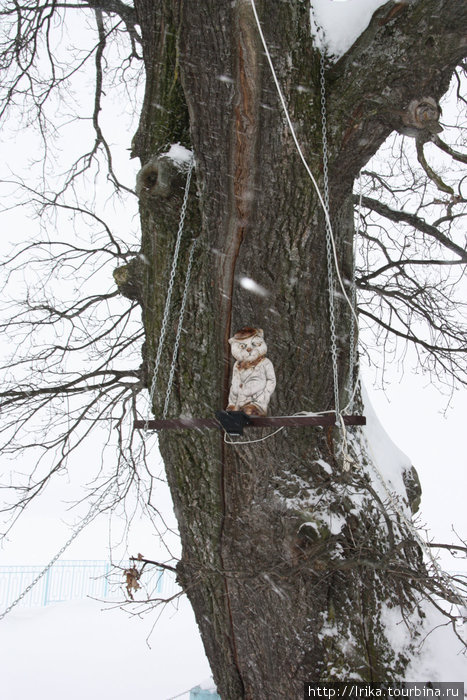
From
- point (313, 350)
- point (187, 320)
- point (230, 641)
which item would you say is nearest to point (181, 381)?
point (187, 320)

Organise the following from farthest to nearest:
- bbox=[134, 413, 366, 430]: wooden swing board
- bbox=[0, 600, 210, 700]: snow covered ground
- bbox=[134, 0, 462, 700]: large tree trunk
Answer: bbox=[0, 600, 210, 700]: snow covered ground < bbox=[134, 0, 462, 700]: large tree trunk < bbox=[134, 413, 366, 430]: wooden swing board

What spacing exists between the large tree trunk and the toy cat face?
48cm

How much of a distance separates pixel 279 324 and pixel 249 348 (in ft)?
1.80

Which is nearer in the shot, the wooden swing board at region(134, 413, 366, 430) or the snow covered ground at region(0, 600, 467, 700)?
the wooden swing board at region(134, 413, 366, 430)

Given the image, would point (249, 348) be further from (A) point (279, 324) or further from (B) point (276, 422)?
(A) point (279, 324)

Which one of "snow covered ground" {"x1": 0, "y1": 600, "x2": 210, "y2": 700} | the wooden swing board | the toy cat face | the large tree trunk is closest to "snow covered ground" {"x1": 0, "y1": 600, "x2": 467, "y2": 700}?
"snow covered ground" {"x1": 0, "y1": 600, "x2": 210, "y2": 700}

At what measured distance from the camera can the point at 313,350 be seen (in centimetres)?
296

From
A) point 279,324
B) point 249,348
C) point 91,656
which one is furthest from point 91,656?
point 249,348

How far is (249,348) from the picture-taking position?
93.8 inches

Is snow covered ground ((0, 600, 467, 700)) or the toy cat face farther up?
the toy cat face

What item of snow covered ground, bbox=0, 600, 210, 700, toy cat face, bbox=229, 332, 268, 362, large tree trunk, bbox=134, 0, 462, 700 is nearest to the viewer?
toy cat face, bbox=229, 332, 268, 362

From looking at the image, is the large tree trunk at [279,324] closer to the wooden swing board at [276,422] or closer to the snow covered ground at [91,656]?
the wooden swing board at [276,422]

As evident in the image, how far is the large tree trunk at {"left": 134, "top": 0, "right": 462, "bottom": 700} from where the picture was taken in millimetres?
2713

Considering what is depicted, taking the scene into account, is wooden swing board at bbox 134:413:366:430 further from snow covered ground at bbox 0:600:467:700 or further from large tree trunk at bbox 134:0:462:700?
snow covered ground at bbox 0:600:467:700
